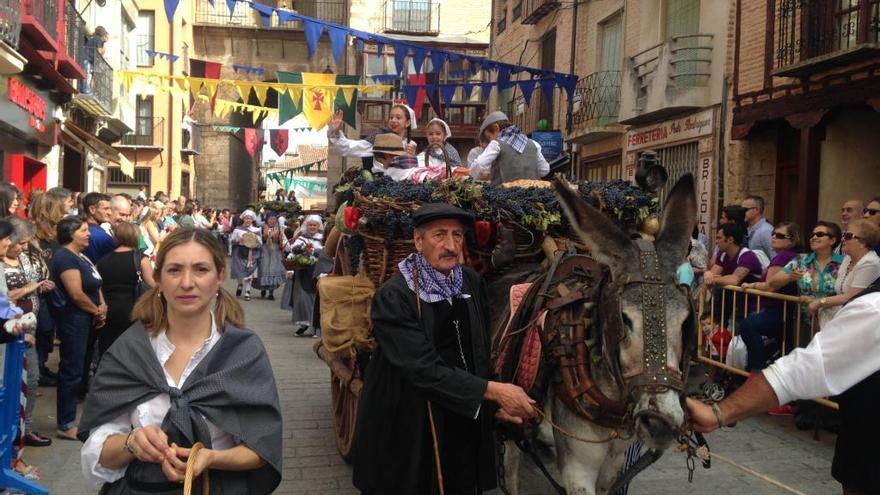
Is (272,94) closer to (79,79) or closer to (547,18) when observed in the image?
(79,79)

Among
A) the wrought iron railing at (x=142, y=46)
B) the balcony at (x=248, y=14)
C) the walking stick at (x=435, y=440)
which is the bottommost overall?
the walking stick at (x=435, y=440)

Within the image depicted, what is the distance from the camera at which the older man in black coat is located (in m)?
3.39

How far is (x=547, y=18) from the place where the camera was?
22.7 metres

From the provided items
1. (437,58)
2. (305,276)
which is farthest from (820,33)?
(305,276)

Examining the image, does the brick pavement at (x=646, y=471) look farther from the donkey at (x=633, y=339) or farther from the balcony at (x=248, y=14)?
the balcony at (x=248, y=14)

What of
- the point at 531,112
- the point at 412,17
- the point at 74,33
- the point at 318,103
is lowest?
the point at 318,103

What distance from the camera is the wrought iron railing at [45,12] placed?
43.6 feet

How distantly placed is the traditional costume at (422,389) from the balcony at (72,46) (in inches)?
598

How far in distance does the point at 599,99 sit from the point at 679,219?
1609 centimetres

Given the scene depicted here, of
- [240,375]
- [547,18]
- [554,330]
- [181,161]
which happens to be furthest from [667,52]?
[181,161]

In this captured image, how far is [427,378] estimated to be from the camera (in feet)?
10.8

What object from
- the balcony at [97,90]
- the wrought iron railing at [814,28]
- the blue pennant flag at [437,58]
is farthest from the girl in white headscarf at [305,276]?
the balcony at [97,90]

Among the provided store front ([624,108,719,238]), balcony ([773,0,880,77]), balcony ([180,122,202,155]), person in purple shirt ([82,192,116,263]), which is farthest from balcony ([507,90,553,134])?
balcony ([180,122,202,155])

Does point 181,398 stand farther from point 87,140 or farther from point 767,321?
point 87,140
